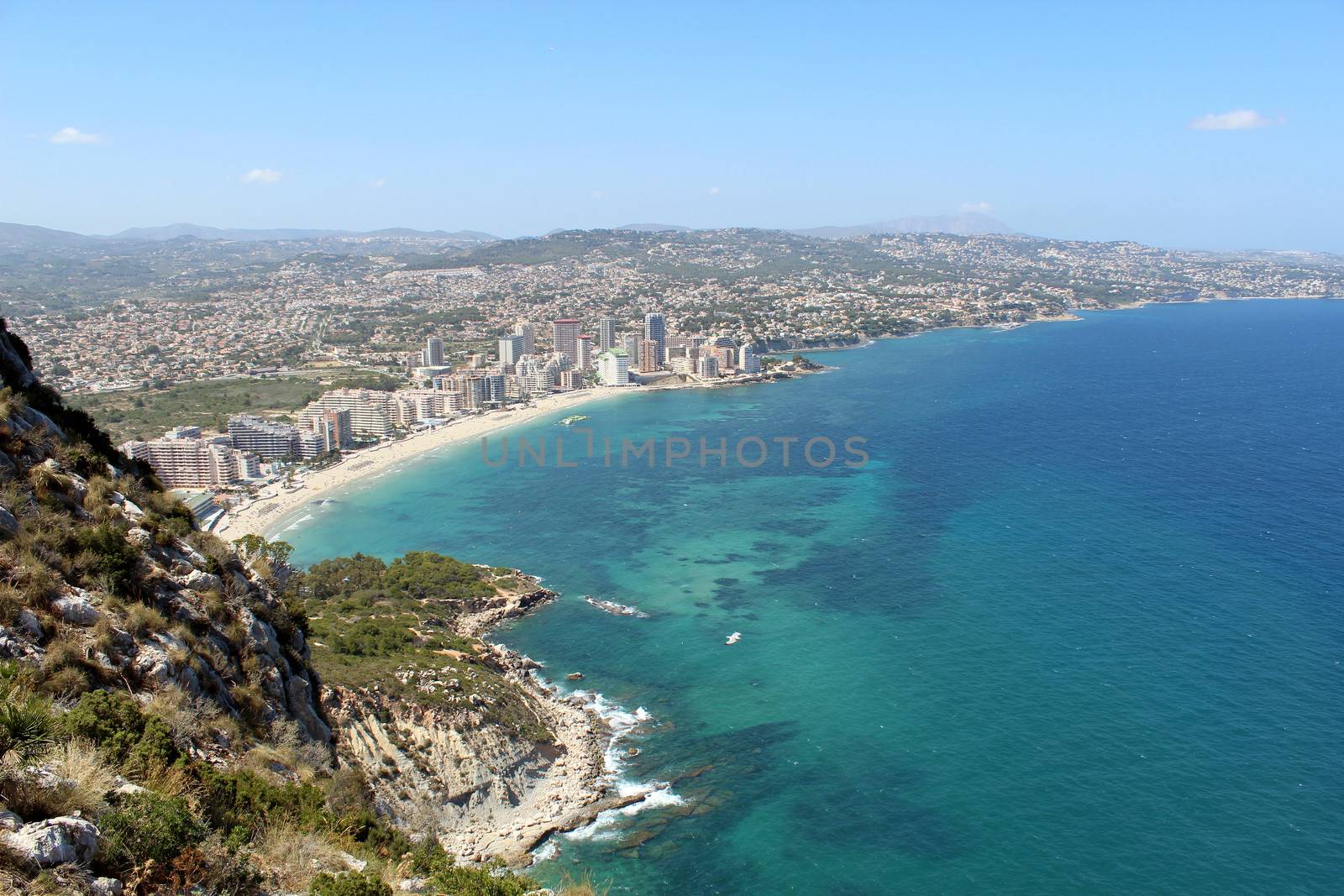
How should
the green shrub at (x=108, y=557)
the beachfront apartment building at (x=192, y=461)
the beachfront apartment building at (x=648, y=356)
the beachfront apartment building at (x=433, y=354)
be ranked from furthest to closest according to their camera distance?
the beachfront apartment building at (x=648, y=356) < the beachfront apartment building at (x=433, y=354) < the beachfront apartment building at (x=192, y=461) < the green shrub at (x=108, y=557)

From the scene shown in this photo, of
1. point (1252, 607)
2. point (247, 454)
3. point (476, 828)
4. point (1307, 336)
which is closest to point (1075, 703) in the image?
point (1252, 607)

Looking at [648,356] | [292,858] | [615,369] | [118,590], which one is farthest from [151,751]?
[648,356]

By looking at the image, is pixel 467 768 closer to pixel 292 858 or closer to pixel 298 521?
pixel 292 858

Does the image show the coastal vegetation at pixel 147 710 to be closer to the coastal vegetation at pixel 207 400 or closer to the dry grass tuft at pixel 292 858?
the dry grass tuft at pixel 292 858

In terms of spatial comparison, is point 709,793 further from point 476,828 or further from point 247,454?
point 247,454

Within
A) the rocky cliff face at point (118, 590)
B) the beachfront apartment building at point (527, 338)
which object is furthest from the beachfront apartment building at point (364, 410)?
the rocky cliff face at point (118, 590)

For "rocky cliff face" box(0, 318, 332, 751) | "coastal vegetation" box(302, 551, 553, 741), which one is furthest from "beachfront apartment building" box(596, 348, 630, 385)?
"rocky cliff face" box(0, 318, 332, 751)

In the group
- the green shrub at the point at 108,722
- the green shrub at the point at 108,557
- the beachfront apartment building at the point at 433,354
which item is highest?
the green shrub at the point at 108,557
